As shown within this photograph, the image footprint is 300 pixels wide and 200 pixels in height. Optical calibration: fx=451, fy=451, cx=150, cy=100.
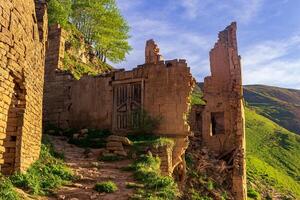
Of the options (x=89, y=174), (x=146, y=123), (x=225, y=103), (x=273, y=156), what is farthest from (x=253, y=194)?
(x=89, y=174)

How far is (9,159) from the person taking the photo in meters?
9.89

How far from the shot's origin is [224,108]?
75.6ft

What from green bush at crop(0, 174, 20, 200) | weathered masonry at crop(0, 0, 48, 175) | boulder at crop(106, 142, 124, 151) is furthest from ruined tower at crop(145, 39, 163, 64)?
green bush at crop(0, 174, 20, 200)

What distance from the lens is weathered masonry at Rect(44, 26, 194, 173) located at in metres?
17.0

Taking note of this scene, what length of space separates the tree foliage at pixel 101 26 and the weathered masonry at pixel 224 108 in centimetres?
1023

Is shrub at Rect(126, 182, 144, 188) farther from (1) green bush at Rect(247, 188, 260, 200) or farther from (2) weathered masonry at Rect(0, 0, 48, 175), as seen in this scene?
(1) green bush at Rect(247, 188, 260, 200)

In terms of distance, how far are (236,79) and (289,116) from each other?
48112 millimetres

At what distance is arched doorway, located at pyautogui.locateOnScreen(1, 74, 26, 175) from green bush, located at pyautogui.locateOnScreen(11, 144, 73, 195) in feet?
0.97

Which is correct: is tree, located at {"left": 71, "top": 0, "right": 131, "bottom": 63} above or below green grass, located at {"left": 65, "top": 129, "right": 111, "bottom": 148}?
above

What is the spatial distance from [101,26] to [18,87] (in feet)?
72.5

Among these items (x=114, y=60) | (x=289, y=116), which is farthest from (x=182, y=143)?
(x=289, y=116)

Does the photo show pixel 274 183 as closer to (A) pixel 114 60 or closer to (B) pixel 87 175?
(A) pixel 114 60

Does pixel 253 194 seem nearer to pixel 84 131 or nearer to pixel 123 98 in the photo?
pixel 123 98

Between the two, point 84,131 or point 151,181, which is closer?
point 151,181
